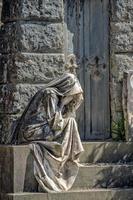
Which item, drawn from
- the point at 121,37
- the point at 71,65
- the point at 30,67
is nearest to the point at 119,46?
the point at 121,37

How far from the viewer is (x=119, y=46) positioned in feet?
41.5

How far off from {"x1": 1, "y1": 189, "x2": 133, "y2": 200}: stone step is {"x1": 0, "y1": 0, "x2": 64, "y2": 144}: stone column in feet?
4.21

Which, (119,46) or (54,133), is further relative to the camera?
(119,46)

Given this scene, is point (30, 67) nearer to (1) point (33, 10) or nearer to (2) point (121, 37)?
(1) point (33, 10)

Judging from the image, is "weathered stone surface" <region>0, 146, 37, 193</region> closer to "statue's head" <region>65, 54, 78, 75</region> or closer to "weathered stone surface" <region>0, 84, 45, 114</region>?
"weathered stone surface" <region>0, 84, 45, 114</region>

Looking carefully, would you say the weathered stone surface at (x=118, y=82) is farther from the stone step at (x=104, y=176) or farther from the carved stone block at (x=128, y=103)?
the stone step at (x=104, y=176)

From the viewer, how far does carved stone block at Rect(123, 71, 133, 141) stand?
12.2 meters

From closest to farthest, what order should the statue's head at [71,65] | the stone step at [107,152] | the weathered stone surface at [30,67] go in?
the statue's head at [71,65]
the stone step at [107,152]
the weathered stone surface at [30,67]

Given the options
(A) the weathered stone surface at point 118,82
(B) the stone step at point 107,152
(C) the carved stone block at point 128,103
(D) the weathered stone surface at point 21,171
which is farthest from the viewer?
(A) the weathered stone surface at point 118,82

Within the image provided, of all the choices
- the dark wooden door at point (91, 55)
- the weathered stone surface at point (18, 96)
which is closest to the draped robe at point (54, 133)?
the weathered stone surface at point (18, 96)

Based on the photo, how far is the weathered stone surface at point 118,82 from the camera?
12.6m

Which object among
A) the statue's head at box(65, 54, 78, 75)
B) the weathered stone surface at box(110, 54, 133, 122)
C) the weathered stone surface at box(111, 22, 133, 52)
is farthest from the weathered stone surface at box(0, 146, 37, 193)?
the weathered stone surface at box(111, 22, 133, 52)

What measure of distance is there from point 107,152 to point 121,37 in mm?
2126

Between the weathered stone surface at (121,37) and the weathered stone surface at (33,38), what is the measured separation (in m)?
1.05
